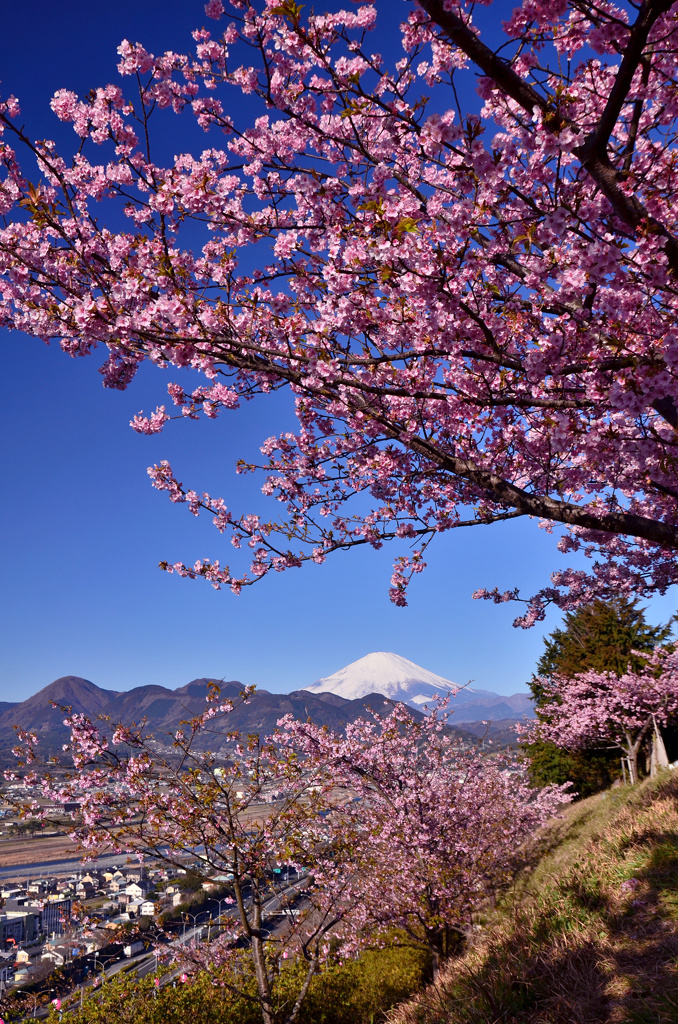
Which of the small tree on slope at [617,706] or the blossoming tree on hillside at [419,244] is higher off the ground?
the blossoming tree on hillside at [419,244]

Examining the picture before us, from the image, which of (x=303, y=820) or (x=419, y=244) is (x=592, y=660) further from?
(x=419, y=244)

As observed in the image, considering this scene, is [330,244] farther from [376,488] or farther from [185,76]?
[376,488]

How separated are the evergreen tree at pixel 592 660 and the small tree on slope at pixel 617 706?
117cm

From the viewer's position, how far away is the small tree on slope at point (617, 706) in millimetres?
16984

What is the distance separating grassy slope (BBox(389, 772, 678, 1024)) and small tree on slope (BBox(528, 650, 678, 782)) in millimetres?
9706

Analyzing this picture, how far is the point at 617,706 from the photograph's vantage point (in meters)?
20.2

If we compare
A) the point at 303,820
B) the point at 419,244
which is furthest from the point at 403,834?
the point at 419,244

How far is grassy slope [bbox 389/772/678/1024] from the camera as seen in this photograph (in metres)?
4.45

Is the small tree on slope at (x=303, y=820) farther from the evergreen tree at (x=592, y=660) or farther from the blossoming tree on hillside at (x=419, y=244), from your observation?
the evergreen tree at (x=592, y=660)

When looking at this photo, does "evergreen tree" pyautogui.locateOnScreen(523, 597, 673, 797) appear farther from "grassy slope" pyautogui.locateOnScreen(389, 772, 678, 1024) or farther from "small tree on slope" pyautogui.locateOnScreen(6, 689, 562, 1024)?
"grassy slope" pyautogui.locateOnScreen(389, 772, 678, 1024)

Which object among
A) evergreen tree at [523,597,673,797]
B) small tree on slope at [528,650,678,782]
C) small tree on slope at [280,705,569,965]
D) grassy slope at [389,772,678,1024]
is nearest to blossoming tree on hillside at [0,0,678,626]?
grassy slope at [389,772,678,1024]

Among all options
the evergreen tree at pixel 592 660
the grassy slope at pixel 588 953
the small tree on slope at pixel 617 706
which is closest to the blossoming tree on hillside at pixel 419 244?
the grassy slope at pixel 588 953

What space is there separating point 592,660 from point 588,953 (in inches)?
782

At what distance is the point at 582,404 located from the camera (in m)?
4.29
